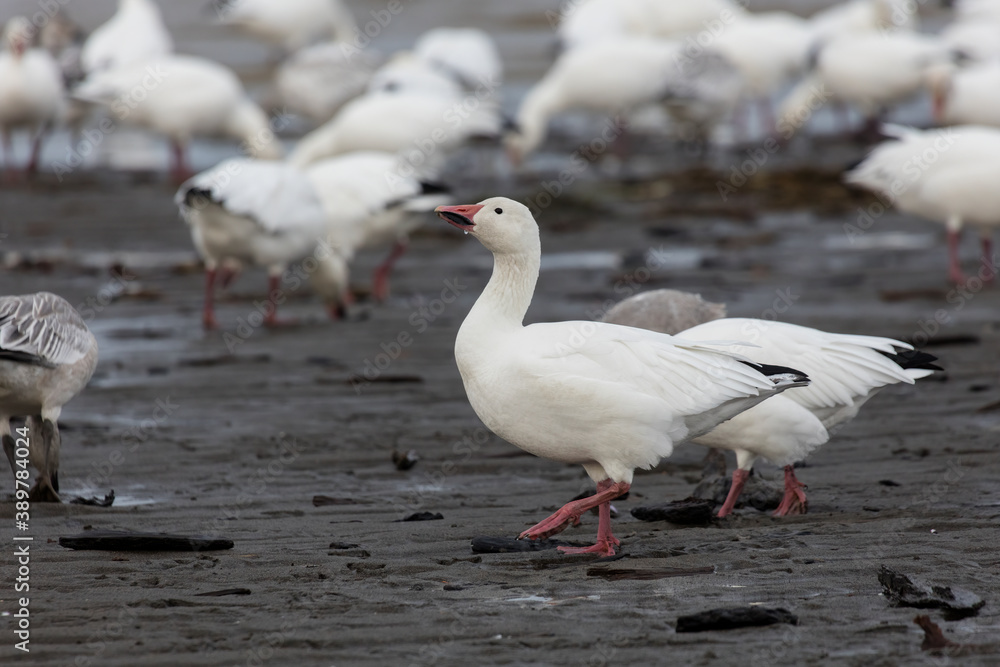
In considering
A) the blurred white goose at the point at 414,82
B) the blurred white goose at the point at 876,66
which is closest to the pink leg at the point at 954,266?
the blurred white goose at the point at 414,82

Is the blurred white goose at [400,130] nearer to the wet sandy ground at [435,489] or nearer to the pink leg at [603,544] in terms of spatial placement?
the wet sandy ground at [435,489]

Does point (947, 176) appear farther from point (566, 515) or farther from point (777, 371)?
point (566, 515)

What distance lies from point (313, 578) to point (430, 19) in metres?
27.2

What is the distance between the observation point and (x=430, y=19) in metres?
30.4

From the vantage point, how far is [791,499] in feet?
18.0

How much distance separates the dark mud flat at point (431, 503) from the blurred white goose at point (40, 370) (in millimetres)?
279

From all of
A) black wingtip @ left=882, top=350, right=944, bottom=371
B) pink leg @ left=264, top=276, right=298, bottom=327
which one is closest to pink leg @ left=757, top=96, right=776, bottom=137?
pink leg @ left=264, top=276, right=298, bottom=327

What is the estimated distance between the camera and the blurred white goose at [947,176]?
419 inches

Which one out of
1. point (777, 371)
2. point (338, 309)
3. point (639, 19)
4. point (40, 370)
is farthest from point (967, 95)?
point (40, 370)

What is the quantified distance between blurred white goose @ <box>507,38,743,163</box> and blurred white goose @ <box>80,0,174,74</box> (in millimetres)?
5469

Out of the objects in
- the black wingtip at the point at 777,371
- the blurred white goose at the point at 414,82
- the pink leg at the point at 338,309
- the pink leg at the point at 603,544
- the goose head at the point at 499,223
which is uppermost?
the goose head at the point at 499,223

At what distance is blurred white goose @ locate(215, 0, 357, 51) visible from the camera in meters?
23.2

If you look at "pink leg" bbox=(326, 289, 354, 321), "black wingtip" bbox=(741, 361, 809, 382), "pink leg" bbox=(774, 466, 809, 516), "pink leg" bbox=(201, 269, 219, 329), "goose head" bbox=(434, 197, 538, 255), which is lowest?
"pink leg" bbox=(326, 289, 354, 321)

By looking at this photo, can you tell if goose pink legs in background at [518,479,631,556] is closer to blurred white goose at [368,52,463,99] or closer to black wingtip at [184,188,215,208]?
black wingtip at [184,188,215,208]
